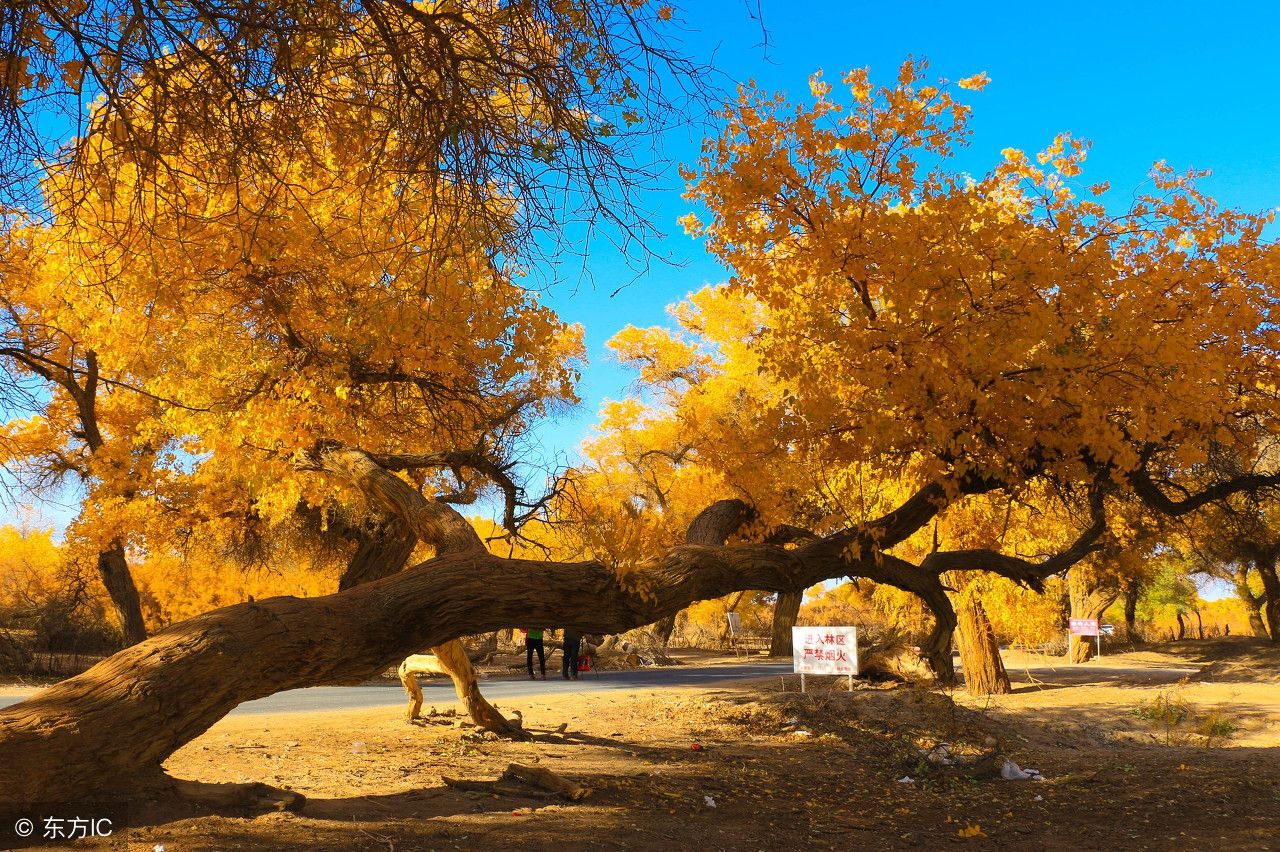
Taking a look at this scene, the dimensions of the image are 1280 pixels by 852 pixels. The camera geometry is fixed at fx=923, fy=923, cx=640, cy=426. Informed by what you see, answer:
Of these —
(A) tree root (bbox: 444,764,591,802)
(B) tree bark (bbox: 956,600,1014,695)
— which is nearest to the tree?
(A) tree root (bbox: 444,764,591,802)

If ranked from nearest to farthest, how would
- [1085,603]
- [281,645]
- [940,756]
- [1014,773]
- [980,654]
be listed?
[281,645] → [1014,773] → [940,756] → [980,654] → [1085,603]

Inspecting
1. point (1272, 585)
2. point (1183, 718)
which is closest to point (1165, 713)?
point (1183, 718)

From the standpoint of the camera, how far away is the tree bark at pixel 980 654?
16.3m

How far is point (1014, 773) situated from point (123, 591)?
15164 mm

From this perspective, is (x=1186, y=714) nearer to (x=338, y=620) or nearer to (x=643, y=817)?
(x=643, y=817)

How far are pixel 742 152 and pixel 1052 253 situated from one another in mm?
2583

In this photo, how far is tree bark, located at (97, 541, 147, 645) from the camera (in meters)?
16.3

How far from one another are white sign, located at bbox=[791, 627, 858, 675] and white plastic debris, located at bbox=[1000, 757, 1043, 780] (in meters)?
3.22

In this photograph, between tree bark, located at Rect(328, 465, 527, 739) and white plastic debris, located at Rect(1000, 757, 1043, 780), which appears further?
white plastic debris, located at Rect(1000, 757, 1043, 780)

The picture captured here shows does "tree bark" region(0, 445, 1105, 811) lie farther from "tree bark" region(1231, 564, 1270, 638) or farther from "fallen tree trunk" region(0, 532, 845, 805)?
"tree bark" region(1231, 564, 1270, 638)

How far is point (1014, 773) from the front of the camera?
9.12 metres

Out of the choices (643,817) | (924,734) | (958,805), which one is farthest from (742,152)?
(924,734)

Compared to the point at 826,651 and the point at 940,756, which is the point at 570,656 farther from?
the point at 940,756

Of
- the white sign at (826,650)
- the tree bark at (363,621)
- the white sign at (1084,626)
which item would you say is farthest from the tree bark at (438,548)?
the white sign at (1084,626)
